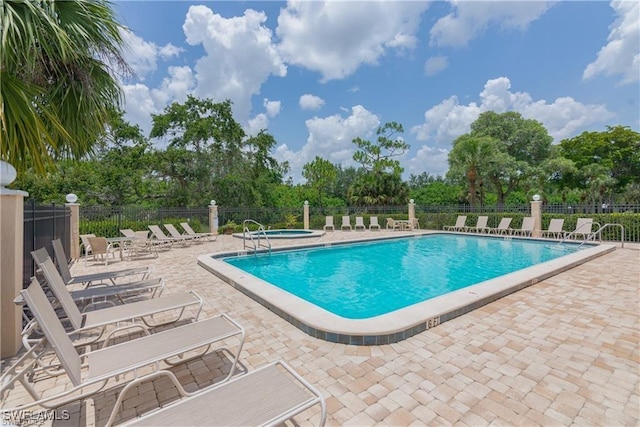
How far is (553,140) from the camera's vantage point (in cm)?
2577

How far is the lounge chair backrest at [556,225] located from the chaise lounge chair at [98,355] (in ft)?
52.6

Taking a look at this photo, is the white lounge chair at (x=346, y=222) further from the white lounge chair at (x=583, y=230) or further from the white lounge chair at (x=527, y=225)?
the white lounge chair at (x=583, y=230)

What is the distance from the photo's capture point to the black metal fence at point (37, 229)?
14.2 feet

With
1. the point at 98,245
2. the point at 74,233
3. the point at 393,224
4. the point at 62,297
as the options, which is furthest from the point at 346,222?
the point at 62,297

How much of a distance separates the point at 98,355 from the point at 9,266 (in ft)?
6.10

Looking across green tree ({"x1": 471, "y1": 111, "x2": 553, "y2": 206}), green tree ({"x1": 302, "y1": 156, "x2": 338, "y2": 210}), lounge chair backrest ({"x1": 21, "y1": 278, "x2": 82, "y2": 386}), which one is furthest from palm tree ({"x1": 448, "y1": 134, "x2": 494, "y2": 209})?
lounge chair backrest ({"x1": 21, "y1": 278, "x2": 82, "y2": 386})

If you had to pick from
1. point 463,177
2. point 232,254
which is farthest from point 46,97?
point 463,177

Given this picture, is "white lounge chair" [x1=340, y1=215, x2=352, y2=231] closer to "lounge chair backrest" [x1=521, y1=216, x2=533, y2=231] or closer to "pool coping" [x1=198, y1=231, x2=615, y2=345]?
"lounge chair backrest" [x1=521, y1=216, x2=533, y2=231]

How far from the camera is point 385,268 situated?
8859 mm

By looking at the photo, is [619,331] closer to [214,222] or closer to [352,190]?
[214,222]

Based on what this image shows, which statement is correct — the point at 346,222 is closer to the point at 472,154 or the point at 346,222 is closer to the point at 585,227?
the point at 472,154

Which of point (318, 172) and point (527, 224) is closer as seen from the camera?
point (527, 224)

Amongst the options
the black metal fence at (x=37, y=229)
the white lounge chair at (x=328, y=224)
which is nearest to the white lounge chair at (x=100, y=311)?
the black metal fence at (x=37, y=229)

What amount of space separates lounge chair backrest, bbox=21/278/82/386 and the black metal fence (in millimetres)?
2126
